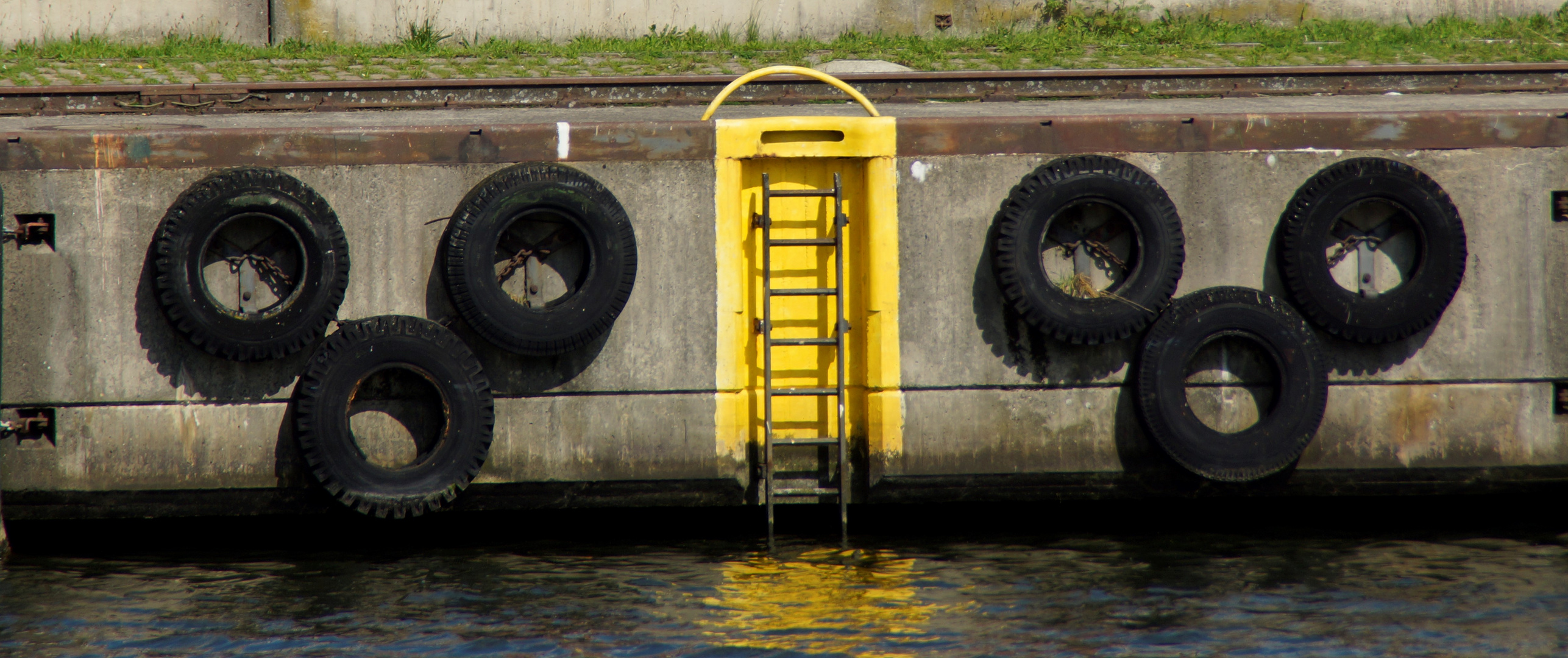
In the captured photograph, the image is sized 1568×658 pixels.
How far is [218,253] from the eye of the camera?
702 cm

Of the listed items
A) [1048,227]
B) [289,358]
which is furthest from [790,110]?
[289,358]

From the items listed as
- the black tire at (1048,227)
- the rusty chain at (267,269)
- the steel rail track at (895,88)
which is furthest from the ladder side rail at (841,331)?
the steel rail track at (895,88)

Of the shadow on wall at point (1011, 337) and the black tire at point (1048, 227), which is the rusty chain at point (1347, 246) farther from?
the shadow on wall at point (1011, 337)

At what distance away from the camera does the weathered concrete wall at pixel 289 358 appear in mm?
6934

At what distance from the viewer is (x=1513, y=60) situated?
13.3 metres

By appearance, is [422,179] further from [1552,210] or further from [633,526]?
[1552,210]

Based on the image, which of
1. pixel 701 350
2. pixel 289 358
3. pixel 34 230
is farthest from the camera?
pixel 701 350

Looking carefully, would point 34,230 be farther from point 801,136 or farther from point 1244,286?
point 1244,286

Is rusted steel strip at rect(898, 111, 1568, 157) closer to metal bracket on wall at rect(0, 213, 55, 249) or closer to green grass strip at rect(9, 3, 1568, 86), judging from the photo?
metal bracket on wall at rect(0, 213, 55, 249)

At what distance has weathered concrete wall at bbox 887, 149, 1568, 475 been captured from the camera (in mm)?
7277

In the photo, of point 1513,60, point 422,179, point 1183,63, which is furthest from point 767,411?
point 1513,60

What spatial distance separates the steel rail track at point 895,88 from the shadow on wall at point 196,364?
162 inches

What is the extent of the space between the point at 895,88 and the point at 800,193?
4.25m

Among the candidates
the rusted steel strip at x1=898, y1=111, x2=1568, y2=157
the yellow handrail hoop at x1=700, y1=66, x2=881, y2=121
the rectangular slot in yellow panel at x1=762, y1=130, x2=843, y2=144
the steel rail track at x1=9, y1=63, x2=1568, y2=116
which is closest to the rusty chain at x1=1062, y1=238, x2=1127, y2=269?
the rusted steel strip at x1=898, y1=111, x2=1568, y2=157
